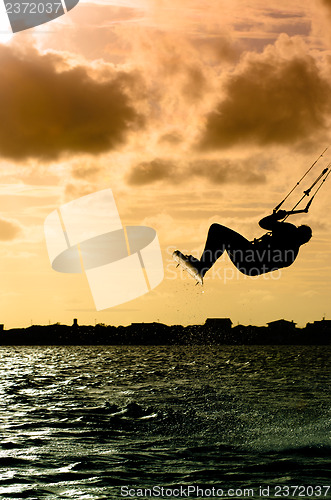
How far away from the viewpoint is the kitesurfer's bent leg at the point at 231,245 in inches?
655

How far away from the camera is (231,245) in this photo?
658 inches

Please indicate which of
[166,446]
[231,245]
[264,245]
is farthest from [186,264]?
[166,446]

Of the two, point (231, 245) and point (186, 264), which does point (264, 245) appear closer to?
point (231, 245)

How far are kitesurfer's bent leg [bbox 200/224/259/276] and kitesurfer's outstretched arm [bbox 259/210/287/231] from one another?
2.62 feet

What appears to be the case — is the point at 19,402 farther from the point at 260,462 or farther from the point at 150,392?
the point at 260,462

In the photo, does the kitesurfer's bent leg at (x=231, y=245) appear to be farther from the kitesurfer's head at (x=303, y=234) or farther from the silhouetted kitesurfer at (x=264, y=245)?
the kitesurfer's head at (x=303, y=234)

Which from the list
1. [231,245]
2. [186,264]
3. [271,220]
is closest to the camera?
[271,220]

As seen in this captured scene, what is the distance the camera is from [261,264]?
1655 centimetres

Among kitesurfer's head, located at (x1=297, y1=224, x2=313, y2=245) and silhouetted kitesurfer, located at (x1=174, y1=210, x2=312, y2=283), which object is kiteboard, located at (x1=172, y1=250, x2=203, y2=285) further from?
kitesurfer's head, located at (x1=297, y1=224, x2=313, y2=245)

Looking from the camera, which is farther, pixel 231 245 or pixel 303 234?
pixel 231 245

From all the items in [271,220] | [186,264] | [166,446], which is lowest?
[166,446]

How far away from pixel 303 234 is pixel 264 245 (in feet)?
3.76

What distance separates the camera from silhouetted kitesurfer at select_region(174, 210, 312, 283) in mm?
16125

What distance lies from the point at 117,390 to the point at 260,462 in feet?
68.7
